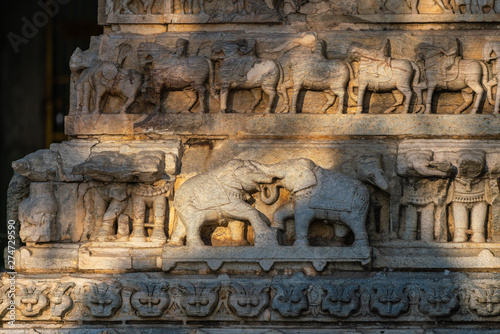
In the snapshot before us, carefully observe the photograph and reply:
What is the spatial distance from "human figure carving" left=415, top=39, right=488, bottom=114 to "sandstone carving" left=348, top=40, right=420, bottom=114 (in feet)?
0.43

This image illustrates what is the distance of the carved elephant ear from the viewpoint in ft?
34.0

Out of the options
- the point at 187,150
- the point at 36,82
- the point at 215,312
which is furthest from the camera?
the point at 36,82

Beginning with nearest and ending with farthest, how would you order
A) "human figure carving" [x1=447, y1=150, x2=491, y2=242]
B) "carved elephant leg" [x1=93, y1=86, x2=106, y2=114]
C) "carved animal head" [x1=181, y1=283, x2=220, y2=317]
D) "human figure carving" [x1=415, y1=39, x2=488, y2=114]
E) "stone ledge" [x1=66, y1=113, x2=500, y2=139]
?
1. "carved animal head" [x1=181, y1=283, x2=220, y2=317]
2. "human figure carving" [x1=447, y1=150, x2=491, y2=242]
3. "stone ledge" [x1=66, y1=113, x2=500, y2=139]
4. "human figure carving" [x1=415, y1=39, x2=488, y2=114]
5. "carved elephant leg" [x1=93, y1=86, x2=106, y2=114]

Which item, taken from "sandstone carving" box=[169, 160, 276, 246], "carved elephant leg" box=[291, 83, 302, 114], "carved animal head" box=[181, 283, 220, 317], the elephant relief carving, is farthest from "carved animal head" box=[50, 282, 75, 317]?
"carved elephant leg" box=[291, 83, 302, 114]

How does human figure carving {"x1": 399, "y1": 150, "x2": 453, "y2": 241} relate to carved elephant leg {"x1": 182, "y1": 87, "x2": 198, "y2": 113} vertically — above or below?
below

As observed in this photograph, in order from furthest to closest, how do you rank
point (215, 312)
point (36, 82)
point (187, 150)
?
point (36, 82) < point (187, 150) < point (215, 312)

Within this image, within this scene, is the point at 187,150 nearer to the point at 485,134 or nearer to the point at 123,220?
the point at 123,220

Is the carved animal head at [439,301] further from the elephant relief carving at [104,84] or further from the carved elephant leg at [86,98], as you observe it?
the carved elephant leg at [86,98]

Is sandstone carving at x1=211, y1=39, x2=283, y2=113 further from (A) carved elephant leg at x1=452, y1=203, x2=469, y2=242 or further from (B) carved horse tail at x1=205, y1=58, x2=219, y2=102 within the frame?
(A) carved elephant leg at x1=452, y1=203, x2=469, y2=242

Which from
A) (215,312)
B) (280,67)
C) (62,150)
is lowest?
(215,312)

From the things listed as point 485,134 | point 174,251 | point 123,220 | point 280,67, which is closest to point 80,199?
point 123,220

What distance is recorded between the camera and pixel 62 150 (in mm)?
10234

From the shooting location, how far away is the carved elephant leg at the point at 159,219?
999 centimetres

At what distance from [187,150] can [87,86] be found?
1154 mm
